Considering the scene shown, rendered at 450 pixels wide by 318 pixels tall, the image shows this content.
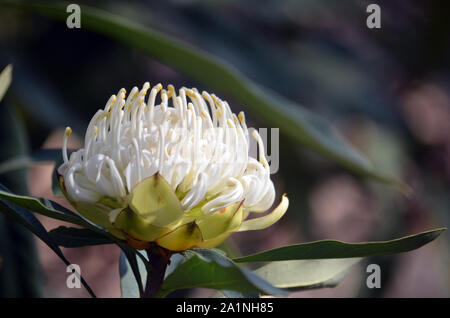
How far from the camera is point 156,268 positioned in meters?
0.50

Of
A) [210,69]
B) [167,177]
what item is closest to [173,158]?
[167,177]

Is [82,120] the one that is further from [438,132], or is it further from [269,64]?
[438,132]

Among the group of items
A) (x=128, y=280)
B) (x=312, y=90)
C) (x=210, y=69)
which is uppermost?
(x=312, y=90)

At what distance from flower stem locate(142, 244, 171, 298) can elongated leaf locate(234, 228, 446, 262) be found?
0.08 m

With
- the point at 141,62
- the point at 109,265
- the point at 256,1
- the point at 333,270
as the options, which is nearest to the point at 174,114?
the point at 333,270

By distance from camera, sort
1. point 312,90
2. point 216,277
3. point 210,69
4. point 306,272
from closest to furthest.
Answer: point 216,277 → point 306,272 → point 210,69 → point 312,90

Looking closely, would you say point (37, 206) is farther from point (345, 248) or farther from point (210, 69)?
point (210, 69)

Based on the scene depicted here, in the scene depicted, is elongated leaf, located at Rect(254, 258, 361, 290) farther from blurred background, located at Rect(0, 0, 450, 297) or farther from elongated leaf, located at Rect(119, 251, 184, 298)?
blurred background, located at Rect(0, 0, 450, 297)

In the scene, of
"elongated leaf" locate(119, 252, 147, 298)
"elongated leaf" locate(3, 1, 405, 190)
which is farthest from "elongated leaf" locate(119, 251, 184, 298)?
"elongated leaf" locate(3, 1, 405, 190)

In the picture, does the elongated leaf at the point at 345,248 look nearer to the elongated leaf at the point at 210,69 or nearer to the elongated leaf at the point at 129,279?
the elongated leaf at the point at 129,279

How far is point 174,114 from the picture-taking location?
525mm

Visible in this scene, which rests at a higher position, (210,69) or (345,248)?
(210,69)

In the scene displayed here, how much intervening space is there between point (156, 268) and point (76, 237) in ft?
0.29

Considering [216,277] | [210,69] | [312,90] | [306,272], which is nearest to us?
[216,277]
